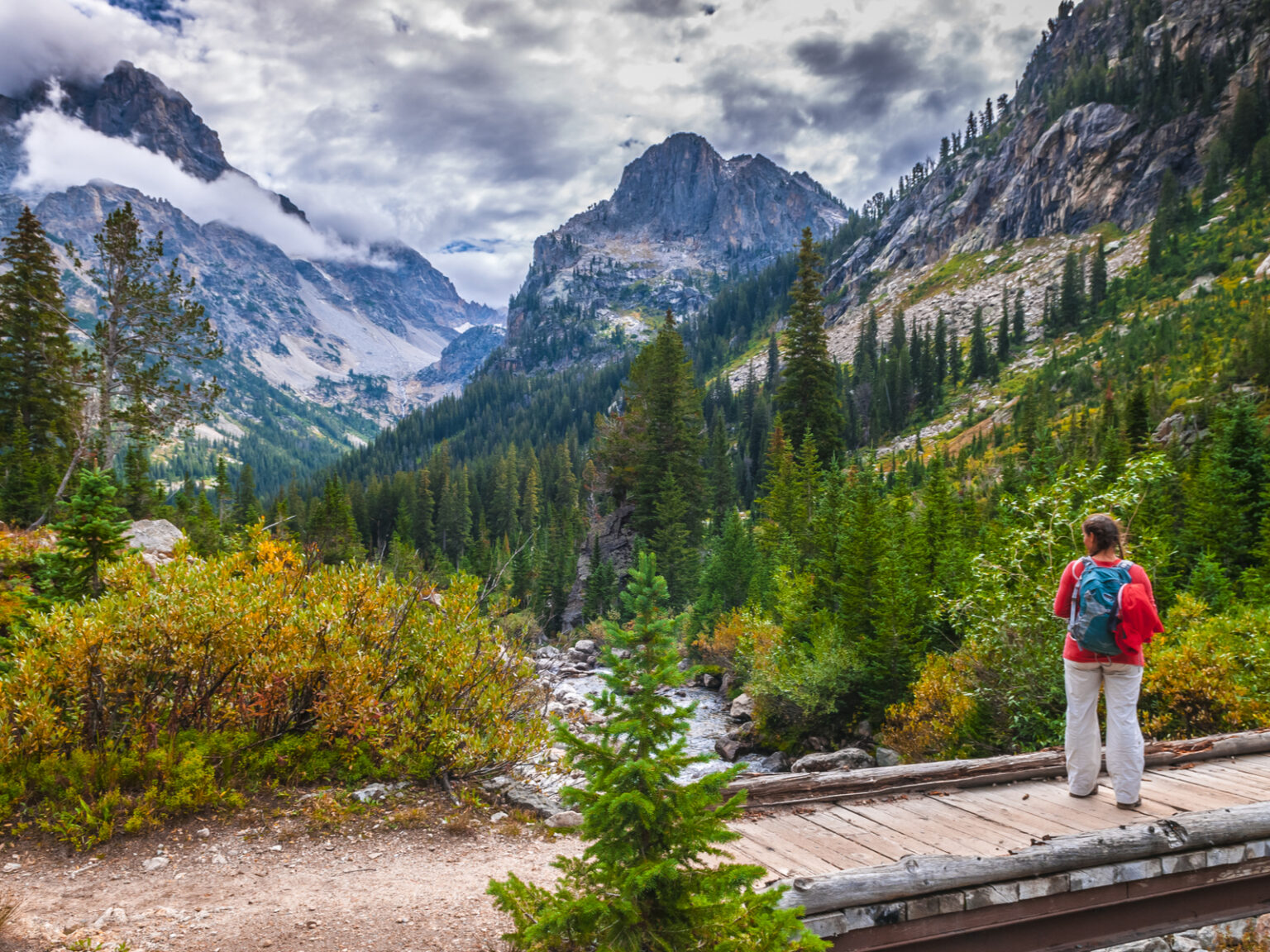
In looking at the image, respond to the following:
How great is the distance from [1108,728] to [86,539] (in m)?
14.4

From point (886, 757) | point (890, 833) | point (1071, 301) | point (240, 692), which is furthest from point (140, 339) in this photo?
point (1071, 301)

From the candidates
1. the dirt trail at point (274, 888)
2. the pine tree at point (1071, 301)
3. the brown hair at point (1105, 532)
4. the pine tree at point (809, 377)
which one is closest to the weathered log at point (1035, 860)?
the brown hair at point (1105, 532)

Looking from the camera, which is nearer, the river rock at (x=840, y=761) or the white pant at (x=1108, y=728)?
the white pant at (x=1108, y=728)

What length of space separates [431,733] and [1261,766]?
9905mm

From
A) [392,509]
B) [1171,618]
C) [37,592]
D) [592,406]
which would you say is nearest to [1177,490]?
[1171,618]

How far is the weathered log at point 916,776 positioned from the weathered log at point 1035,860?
152 cm

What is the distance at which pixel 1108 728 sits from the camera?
5.90 metres

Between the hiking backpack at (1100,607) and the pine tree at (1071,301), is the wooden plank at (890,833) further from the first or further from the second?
the pine tree at (1071,301)

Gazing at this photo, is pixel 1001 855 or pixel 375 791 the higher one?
pixel 1001 855

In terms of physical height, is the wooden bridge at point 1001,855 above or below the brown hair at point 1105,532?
below

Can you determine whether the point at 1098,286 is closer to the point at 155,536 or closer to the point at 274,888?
the point at 155,536

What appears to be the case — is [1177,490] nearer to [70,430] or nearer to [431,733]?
[431,733]

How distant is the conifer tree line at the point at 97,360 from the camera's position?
69.9 ft

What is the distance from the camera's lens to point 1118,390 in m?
44.2
